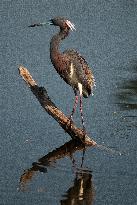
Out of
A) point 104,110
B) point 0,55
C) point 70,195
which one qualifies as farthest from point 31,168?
point 0,55

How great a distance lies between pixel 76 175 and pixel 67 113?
130 inches

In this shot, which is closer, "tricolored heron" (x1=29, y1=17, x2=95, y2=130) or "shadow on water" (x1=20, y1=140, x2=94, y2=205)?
"shadow on water" (x1=20, y1=140, x2=94, y2=205)

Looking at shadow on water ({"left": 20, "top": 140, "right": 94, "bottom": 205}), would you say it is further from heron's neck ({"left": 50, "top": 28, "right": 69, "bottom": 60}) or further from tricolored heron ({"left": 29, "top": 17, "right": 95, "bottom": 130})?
heron's neck ({"left": 50, "top": 28, "right": 69, "bottom": 60})

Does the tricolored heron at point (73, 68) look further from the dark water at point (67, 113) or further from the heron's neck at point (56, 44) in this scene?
the dark water at point (67, 113)

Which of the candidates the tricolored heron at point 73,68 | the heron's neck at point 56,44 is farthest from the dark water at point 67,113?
the heron's neck at point 56,44

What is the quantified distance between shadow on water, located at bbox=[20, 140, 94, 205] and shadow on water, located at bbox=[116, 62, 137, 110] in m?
2.51

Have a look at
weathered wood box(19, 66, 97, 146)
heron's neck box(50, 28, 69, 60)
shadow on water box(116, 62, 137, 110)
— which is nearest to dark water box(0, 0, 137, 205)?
shadow on water box(116, 62, 137, 110)

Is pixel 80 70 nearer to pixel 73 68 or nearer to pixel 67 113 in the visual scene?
pixel 73 68

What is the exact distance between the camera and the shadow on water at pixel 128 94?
1340 centimetres

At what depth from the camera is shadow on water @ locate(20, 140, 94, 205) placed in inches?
343

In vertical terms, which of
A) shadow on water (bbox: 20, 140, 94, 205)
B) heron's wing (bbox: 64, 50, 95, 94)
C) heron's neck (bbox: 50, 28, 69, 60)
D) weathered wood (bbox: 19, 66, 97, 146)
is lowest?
shadow on water (bbox: 20, 140, 94, 205)

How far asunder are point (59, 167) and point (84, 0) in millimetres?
14627

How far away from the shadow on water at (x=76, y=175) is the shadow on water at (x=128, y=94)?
2515mm

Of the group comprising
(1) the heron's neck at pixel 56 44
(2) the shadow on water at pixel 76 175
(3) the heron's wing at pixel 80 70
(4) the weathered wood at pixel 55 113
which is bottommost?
(2) the shadow on water at pixel 76 175
